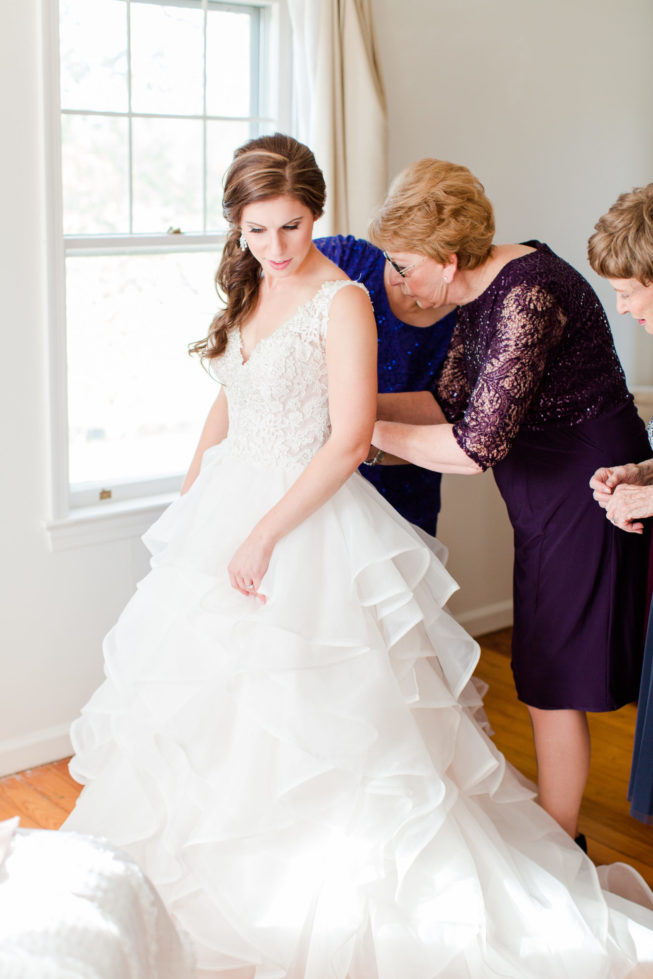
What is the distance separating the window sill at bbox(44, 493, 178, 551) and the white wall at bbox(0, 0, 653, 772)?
35mm

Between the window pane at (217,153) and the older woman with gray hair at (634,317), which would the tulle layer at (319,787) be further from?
the window pane at (217,153)

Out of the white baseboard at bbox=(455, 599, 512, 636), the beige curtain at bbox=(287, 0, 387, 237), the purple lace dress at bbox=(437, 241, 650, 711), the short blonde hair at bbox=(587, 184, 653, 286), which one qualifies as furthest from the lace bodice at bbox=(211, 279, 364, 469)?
the white baseboard at bbox=(455, 599, 512, 636)

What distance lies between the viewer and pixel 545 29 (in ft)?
12.2

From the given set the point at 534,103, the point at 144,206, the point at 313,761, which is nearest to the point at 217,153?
the point at 144,206

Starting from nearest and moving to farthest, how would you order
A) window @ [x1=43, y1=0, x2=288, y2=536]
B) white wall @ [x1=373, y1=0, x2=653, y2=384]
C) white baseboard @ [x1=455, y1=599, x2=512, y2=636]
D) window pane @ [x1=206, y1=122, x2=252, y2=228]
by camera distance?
1. window @ [x1=43, y1=0, x2=288, y2=536]
2. window pane @ [x1=206, y1=122, x2=252, y2=228]
3. white wall @ [x1=373, y1=0, x2=653, y2=384]
4. white baseboard @ [x1=455, y1=599, x2=512, y2=636]

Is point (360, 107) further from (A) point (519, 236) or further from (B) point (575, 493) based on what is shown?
(B) point (575, 493)

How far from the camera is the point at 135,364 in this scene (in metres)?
3.12

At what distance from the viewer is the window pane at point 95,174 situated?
282cm

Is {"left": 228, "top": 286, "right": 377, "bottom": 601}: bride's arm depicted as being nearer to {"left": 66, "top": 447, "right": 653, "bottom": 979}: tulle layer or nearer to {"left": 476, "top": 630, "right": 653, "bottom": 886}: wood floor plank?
{"left": 66, "top": 447, "right": 653, "bottom": 979}: tulle layer

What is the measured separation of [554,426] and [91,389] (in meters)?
1.46

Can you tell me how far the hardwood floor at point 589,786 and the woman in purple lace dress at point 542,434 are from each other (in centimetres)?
37

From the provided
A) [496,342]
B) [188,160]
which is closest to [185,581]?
[496,342]

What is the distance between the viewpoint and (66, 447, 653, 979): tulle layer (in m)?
1.95

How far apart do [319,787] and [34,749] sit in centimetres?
127
